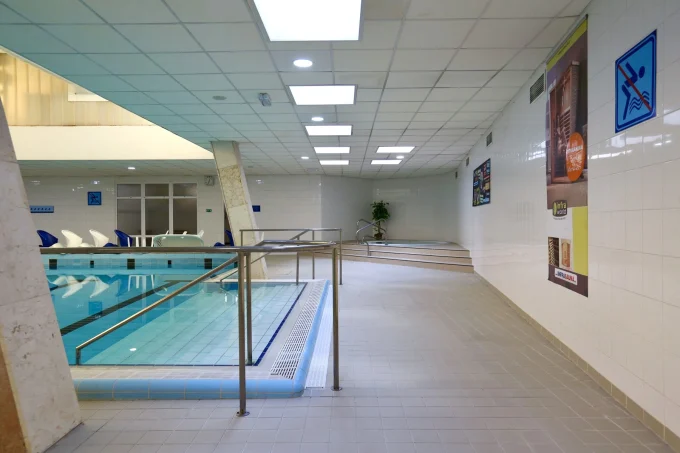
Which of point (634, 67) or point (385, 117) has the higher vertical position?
point (385, 117)

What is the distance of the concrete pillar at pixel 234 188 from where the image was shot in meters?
7.74

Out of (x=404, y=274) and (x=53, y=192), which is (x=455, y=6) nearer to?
(x=404, y=274)

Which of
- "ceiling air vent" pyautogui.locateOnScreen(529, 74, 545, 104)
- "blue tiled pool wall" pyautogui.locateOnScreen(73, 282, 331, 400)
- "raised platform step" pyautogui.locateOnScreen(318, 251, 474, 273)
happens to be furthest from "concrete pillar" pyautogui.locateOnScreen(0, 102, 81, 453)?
"raised platform step" pyautogui.locateOnScreen(318, 251, 474, 273)

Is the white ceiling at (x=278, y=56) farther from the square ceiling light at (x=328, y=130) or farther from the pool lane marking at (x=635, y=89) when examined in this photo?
the pool lane marking at (x=635, y=89)

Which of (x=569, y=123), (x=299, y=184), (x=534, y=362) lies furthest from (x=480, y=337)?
(x=299, y=184)

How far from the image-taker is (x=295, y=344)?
11.0 ft

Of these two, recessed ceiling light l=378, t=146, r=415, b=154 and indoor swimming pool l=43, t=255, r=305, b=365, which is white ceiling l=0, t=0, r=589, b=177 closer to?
recessed ceiling light l=378, t=146, r=415, b=154

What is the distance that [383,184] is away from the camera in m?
15.3

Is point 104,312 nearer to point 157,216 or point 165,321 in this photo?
point 165,321

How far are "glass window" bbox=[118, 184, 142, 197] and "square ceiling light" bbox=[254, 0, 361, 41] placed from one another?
1215 cm

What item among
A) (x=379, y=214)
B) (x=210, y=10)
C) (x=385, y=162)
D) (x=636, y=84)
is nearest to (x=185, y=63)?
(x=210, y=10)

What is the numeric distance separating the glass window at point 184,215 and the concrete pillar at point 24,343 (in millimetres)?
12188

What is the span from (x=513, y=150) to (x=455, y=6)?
8.83 feet

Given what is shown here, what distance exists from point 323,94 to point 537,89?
7.99ft
